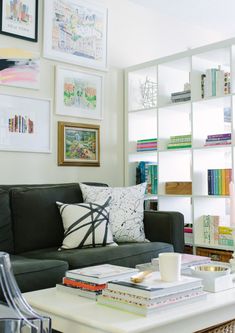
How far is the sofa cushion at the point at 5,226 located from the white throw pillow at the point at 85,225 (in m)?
0.33

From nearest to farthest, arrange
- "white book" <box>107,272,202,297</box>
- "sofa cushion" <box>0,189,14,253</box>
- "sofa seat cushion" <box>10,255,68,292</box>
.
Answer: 1. "white book" <box>107,272,202,297</box>
2. "sofa seat cushion" <box>10,255,68,292</box>
3. "sofa cushion" <box>0,189,14,253</box>

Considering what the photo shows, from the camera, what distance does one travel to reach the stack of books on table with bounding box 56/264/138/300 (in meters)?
1.61

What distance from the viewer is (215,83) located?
330 centimetres

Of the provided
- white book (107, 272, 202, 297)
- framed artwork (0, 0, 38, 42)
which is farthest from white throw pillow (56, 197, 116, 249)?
framed artwork (0, 0, 38, 42)

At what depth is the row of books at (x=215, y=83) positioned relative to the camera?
3.21 meters

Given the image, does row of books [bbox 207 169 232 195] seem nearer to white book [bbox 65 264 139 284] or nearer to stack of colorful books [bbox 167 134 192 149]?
stack of colorful books [bbox 167 134 192 149]

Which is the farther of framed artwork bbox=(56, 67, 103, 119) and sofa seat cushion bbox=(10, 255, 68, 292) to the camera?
framed artwork bbox=(56, 67, 103, 119)

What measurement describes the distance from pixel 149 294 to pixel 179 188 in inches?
84.9

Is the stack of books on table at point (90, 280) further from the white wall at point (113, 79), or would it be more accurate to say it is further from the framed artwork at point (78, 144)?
the framed artwork at point (78, 144)

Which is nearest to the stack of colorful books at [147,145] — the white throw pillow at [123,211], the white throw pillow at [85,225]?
the white throw pillow at [123,211]

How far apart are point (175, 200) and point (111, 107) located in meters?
1.03

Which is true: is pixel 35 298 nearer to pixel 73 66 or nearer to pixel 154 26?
pixel 73 66

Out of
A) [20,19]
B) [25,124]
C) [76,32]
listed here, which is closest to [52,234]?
[25,124]

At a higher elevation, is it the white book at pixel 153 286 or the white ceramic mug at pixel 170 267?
the white ceramic mug at pixel 170 267
